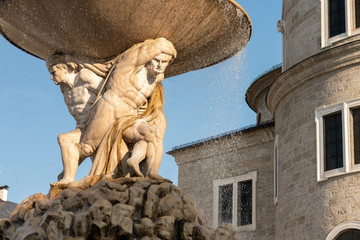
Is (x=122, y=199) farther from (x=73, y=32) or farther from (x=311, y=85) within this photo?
(x=311, y=85)

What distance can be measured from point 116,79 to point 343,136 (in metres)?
11.3

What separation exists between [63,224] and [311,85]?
45.7 feet

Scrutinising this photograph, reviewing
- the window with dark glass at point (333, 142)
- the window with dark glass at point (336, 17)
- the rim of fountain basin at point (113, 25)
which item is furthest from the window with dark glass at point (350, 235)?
the rim of fountain basin at point (113, 25)

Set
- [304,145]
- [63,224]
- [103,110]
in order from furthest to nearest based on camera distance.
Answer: [304,145] → [103,110] → [63,224]

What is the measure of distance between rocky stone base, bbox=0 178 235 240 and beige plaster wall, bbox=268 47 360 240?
445 inches

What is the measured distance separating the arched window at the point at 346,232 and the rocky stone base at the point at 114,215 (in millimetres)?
11102

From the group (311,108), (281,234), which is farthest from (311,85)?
(281,234)

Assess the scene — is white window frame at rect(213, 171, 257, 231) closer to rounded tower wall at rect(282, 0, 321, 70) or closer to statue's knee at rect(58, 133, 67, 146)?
rounded tower wall at rect(282, 0, 321, 70)

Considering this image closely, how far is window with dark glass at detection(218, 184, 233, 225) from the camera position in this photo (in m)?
24.3

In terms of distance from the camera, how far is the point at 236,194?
957 inches

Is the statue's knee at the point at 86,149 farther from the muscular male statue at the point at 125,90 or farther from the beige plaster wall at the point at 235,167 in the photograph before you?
the beige plaster wall at the point at 235,167

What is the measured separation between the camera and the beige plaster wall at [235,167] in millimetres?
23094

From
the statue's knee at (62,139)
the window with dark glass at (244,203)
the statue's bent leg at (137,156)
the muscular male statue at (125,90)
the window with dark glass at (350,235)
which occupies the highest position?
the window with dark glass at (244,203)

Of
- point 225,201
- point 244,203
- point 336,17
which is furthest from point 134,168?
point 225,201
